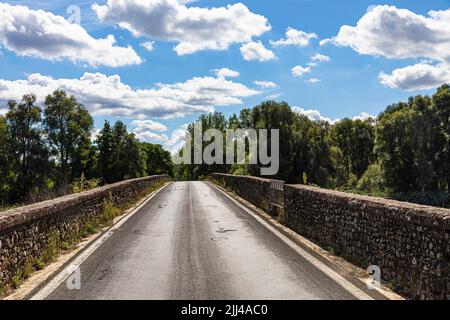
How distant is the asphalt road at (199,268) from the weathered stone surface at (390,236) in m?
0.91

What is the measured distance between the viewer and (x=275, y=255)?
9133 mm

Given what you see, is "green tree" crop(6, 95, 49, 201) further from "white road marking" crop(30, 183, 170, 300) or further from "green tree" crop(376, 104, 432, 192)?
"white road marking" crop(30, 183, 170, 300)

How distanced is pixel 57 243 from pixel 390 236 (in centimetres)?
668

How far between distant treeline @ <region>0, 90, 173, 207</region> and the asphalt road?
4641cm

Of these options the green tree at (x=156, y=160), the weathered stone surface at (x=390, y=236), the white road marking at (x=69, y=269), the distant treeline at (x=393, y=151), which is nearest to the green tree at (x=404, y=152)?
the distant treeline at (x=393, y=151)

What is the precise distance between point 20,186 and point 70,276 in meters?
59.8

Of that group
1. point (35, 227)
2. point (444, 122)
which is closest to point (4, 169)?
point (444, 122)

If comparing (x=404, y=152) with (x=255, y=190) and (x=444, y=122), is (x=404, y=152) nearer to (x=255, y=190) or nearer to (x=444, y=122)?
(x=444, y=122)

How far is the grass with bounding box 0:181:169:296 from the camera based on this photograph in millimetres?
7150

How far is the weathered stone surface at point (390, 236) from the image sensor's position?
18.8 feet

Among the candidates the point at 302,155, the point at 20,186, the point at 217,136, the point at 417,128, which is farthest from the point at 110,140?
the point at 417,128

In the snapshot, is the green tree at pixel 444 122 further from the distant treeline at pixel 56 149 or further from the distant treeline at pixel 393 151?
the distant treeline at pixel 56 149
